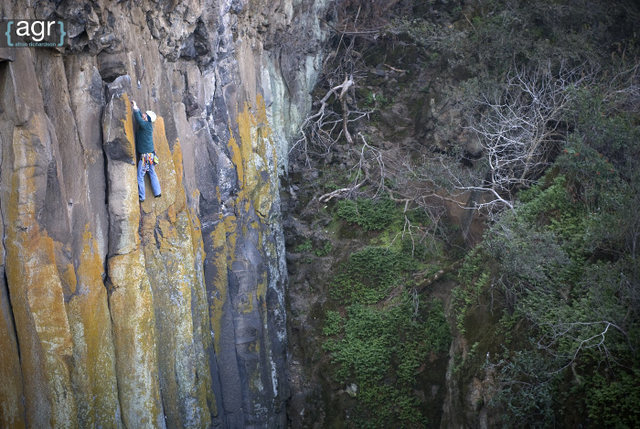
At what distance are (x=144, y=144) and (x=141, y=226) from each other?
52.6 inches

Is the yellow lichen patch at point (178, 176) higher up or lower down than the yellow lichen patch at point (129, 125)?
lower down

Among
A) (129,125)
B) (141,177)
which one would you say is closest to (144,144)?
(129,125)

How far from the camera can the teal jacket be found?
909 cm

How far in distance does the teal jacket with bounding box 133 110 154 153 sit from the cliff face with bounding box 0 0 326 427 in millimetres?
286

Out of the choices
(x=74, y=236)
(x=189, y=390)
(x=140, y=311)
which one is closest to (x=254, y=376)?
(x=189, y=390)

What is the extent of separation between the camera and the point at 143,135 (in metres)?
9.20

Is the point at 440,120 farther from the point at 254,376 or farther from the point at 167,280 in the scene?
the point at 167,280

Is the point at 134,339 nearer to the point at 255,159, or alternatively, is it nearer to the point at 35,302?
the point at 35,302

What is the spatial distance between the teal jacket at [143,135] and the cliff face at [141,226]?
286 millimetres

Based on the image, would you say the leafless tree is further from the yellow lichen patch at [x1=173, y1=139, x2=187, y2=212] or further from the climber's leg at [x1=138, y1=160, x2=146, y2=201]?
the climber's leg at [x1=138, y1=160, x2=146, y2=201]

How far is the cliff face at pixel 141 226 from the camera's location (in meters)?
7.44

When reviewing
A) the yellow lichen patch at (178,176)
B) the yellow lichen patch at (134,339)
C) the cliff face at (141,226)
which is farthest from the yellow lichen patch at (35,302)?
the yellow lichen patch at (178,176)

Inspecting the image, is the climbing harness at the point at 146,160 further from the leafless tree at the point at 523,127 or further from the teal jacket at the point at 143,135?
the leafless tree at the point at 523,127

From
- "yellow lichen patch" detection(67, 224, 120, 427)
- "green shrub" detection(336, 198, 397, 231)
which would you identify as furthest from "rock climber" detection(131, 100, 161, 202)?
"green shrub" detection(336, 198, 397, 231)
